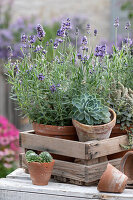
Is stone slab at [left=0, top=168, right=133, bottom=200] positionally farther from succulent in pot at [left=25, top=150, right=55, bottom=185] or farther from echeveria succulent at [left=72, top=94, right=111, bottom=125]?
echeveria succulent at [left=72, top=94, right=111, bottom=125]

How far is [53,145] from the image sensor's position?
1.80 meters

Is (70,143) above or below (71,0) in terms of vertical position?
below

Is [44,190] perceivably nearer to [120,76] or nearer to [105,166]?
[105,166]

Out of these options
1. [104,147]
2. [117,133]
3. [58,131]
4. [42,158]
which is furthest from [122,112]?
[42,158]

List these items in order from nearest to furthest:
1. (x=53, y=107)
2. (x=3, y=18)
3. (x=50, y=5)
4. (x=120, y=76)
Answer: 1. (x=53, y=107)
2. (x=120, y=76)
3. (x=3, y=18)
4. (x=50, y=5)

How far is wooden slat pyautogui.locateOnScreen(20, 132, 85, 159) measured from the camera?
1705 millimetres

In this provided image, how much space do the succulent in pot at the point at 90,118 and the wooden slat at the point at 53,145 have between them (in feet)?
0.20

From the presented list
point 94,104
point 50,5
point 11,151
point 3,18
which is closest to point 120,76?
point 94,104

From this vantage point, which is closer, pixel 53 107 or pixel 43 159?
pixel 43 159

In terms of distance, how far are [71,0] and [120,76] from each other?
7.25 m

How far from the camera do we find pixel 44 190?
5.44ft

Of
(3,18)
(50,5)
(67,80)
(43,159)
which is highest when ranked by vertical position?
(50,5)

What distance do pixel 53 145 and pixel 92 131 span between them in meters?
0.22

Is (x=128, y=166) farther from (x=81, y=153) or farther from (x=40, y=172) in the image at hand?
(x=40, y=172)
